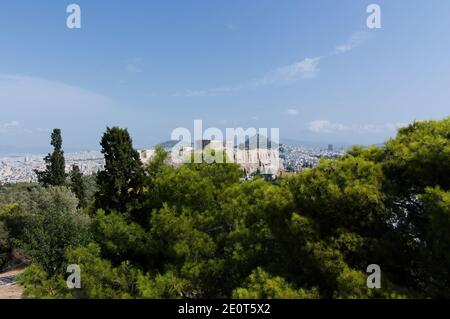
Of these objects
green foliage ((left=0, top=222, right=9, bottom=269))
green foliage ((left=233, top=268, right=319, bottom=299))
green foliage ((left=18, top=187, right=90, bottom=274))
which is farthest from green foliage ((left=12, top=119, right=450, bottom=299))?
green foliage ((left=0, top=222, right=9, bottom=269))

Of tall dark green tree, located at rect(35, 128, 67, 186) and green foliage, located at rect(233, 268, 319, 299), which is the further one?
tall dark green tree, located at rect(35, 128, 67, 186)

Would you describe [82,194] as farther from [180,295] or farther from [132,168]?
[180,295]

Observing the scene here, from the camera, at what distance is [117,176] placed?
1484cm

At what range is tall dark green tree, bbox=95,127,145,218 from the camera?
1471 centimetres

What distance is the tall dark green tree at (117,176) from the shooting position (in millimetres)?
14711

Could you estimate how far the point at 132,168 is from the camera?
597 inches

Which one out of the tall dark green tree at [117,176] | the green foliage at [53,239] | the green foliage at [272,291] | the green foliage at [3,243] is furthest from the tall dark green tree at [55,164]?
the green foliage at [272,291]

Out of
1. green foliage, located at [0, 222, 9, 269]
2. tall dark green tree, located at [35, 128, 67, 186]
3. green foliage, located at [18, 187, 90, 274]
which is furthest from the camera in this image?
tall dark green tree, located at [35, 128, 67, 186]

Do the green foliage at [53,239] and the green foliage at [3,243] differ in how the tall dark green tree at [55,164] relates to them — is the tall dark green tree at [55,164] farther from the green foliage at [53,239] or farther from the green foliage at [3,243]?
the green foliage at [53,239]

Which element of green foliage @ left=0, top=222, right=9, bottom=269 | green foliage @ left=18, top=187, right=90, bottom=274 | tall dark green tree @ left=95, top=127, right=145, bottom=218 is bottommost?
green foliage @ left=0, top=222, right=9, bottom=269

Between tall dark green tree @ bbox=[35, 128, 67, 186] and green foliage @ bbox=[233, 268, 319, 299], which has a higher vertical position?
tall dark green tree @ bbox=[35, 128, 67, 186]

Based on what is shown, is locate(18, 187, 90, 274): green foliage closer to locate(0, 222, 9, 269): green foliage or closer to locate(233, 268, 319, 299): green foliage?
locate(233, 268, 319, 299): green foliage
